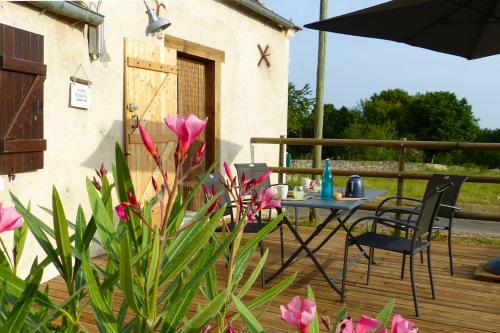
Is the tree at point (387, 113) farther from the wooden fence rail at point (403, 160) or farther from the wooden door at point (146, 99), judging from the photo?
the wooden door at point (146, 99)

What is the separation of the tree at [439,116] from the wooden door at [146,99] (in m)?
24.3

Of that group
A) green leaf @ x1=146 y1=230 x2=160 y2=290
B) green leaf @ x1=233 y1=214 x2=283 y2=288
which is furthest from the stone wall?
green leaf @ x1=146 y1=230 x2=160 y2=290

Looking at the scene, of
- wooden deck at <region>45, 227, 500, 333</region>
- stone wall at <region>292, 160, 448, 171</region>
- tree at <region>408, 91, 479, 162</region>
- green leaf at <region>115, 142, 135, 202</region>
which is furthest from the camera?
tree at <region>408, 91, 479, 162</region>

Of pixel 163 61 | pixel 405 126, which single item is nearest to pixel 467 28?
pixel 163 61

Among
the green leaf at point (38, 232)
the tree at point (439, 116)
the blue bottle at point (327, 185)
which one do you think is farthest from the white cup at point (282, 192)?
the tree at point (439, 116)

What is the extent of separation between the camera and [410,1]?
11.5 feet

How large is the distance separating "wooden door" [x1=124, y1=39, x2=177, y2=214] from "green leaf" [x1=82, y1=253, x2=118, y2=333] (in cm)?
420

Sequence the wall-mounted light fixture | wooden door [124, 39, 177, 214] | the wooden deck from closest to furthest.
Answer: the wooden deck
the wall-mounted light fixture
wooden door [124, 39, 177, 214]

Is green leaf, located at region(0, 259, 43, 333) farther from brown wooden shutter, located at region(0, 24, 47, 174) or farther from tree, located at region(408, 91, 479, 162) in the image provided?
tree, located at region(408, 91, 479, 162)

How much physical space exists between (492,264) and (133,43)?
3837 mm

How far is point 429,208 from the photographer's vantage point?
3451mm

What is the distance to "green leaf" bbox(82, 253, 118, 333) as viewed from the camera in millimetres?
698

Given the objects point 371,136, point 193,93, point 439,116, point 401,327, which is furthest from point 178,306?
point 439,116

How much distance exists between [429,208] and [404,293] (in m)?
0.77
